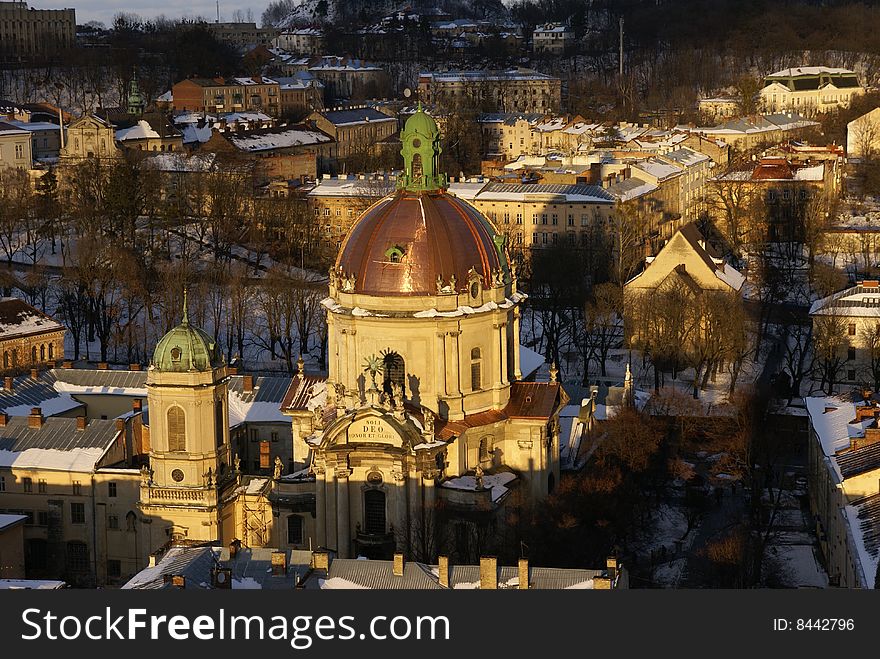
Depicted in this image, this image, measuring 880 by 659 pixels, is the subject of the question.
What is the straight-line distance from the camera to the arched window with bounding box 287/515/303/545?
68.0 metres

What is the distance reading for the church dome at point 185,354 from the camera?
66.2m

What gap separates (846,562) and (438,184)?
18.8 m

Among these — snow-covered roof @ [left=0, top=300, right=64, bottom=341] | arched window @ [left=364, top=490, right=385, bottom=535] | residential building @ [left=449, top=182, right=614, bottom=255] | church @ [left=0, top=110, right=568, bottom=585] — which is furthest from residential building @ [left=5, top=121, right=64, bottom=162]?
arched window @ [left=364, top=490, right=385, bottom=535]

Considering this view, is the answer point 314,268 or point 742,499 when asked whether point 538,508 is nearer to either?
point 742,499

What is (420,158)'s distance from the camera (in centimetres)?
6875

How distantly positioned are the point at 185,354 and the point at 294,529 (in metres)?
7.08

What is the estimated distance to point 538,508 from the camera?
67.9 metres

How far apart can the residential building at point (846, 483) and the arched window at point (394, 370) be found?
14517 millimetres

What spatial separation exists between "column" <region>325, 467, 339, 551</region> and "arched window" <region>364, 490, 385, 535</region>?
3.36 ft

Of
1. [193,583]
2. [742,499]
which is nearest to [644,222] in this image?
[742,499]

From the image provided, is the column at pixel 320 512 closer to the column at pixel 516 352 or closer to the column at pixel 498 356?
the column at pixel 498 356

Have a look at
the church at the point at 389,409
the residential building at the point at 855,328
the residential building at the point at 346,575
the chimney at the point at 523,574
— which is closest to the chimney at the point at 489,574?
the residential building at the point at 346,575

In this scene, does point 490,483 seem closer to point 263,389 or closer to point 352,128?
point 263,389

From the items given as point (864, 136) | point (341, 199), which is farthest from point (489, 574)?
point (864, 136)
